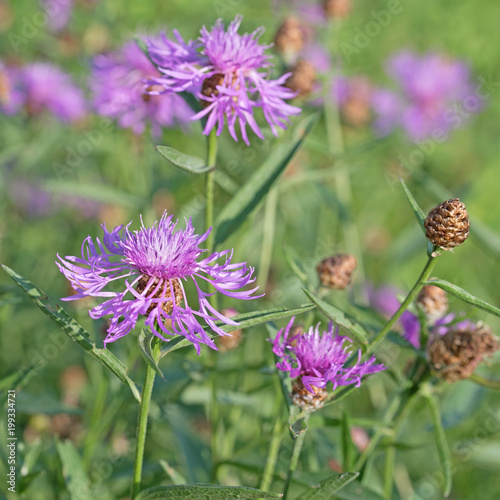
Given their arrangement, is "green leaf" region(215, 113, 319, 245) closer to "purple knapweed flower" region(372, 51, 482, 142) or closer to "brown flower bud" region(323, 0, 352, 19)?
"brown flower bud" region(323, 0, 352, 19)

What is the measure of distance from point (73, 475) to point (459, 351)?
0.86 metres

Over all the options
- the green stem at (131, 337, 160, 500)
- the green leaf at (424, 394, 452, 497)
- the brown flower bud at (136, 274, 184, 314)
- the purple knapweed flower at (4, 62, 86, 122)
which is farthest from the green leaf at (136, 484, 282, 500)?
the purple knapweed flower at (4, 62, 86, 122)

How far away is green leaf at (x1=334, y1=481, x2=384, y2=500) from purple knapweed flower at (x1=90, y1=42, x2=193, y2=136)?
1.38 metres

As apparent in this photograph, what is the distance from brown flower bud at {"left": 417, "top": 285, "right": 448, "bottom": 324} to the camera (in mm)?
1493

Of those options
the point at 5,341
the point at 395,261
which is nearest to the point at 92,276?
the point at 5,341

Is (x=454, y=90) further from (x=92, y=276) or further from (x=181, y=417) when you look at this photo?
(x=92, y=276)

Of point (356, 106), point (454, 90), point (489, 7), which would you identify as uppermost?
point (489, 7)

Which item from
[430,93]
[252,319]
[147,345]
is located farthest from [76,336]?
[430,93]

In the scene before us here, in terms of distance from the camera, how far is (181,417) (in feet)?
6.39

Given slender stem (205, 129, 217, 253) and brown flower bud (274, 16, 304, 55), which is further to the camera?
brown flower bud (274, 16, 304, 55)

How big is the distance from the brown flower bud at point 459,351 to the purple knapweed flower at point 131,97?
4.19 feet

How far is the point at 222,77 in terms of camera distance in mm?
1413

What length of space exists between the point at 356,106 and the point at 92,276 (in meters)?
2.51

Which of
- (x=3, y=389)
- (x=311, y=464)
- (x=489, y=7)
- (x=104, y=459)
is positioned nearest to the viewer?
(x=3, y=389)
